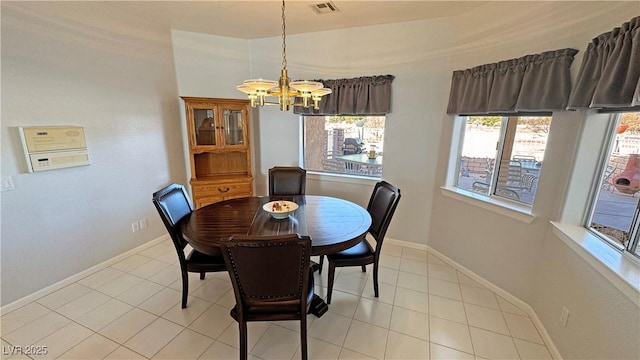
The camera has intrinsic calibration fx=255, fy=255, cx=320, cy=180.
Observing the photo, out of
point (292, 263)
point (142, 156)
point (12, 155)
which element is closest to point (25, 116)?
point (12, 155)

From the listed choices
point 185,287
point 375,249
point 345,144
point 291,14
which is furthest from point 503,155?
point 185,287

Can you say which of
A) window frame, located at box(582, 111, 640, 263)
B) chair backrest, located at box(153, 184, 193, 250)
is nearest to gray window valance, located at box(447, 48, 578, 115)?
window frame, located at box(582, 111, 640, 263)

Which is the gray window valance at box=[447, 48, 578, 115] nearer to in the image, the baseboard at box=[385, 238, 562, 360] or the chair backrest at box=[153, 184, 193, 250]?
the baseboard at box=[385, 238, 562, 360]

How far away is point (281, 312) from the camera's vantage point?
152cm

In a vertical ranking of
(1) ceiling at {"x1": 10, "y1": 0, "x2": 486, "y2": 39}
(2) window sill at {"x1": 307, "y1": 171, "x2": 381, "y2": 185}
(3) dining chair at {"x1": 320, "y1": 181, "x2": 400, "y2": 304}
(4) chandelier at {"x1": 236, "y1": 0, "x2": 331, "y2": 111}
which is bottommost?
(3) dining chair at {"x1": 320, "y1": 181, "x2": 400, "y2": 304}

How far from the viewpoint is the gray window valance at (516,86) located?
179 centimetres

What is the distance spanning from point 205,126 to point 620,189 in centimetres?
376

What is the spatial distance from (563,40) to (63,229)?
14.4ft

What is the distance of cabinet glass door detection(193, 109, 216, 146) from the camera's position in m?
3.17

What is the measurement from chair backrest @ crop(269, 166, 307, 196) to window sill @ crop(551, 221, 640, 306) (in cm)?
225

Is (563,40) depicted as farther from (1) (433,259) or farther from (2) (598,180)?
(1) (433,259)

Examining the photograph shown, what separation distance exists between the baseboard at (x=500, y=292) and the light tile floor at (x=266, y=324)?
0.04 meters

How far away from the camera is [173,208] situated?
2086mm

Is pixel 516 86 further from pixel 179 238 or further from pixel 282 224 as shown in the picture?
pixel 179 238
